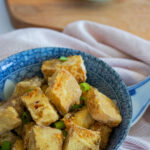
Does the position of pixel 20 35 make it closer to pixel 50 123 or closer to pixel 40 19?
pixel 40 19

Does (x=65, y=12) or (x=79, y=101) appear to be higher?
(x=65, y=12)

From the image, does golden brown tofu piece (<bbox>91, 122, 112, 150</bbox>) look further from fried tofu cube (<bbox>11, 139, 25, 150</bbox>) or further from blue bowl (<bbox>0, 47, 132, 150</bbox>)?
fried tofu cube (<bbox>11, 139, 25, 150</bbox>)

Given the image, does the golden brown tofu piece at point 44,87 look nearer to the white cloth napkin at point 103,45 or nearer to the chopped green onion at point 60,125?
the chopped green onion at point 60,125

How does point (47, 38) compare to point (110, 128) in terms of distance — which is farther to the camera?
point (47, 38)

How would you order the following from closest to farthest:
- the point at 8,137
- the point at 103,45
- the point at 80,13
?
1. the point at 8,137
2. the point at 103,45
3. the point at 80,13

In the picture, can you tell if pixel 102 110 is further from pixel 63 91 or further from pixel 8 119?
pixel 8 119

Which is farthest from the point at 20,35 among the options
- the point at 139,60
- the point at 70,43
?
the point at 139,60

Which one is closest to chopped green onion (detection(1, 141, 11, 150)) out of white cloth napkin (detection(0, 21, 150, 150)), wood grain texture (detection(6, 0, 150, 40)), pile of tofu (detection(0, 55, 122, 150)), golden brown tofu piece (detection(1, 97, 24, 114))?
pile of tofu (detection(0, 55, 122, 150))

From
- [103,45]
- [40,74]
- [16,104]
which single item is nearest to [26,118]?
[16,104]
